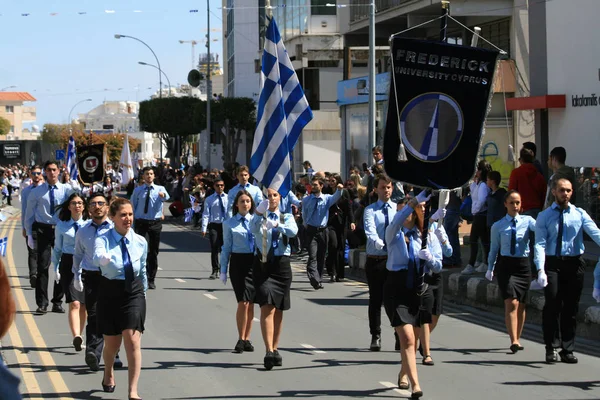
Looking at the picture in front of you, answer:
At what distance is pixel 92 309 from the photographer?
1031cm

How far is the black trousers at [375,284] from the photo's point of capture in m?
10.8

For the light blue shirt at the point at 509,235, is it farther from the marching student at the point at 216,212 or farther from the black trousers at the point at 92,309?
the marching student at the point at 216,212

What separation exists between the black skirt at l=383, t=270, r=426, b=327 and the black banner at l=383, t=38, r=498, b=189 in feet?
2.85

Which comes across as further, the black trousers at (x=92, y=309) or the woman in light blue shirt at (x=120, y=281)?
the black trousers at (x=92, y=309)

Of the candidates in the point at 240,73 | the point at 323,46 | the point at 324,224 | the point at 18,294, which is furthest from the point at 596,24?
the point at 240,73

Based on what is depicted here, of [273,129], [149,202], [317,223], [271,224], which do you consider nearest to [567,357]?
[271,224]

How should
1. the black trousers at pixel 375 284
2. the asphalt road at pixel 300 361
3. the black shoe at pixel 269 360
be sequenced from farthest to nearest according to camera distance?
the black trousers at pixel 375 284, the black shoe at pixel 269 360, the asphalt road at pixel 300 361

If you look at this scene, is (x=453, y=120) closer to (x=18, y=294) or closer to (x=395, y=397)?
(x=395, y=397)

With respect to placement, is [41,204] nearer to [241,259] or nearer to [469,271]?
[241,259]

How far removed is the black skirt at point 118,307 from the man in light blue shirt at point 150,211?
8.08m

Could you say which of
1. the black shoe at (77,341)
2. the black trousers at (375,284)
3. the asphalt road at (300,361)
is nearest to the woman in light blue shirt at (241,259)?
the asphalt road at (300,361)

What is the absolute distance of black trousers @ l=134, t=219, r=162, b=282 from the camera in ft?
55.9

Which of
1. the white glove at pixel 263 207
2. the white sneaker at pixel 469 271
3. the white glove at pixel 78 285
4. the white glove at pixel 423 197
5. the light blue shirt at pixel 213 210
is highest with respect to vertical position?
the white glove at pixel 423 197

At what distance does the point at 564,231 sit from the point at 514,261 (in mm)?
1103
